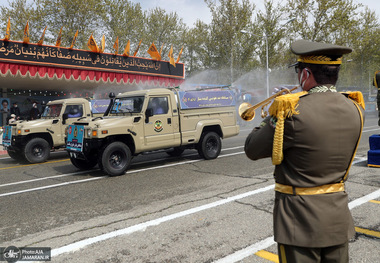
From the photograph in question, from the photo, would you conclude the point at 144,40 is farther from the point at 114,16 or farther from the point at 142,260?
the point at 142,260

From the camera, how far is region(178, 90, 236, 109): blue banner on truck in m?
8.73

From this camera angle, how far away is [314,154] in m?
1.71

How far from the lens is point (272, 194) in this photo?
17.3 ft

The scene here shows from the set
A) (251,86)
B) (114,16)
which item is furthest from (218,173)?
(251,86)

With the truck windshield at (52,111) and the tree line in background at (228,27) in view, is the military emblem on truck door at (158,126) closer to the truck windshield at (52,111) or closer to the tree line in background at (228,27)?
the truck windshield at (52,111)

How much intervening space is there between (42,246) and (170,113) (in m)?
5.23

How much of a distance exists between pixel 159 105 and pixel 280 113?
21.7ft

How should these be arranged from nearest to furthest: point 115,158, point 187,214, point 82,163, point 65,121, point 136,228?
point 136,228 < point 187,214 < point 115,158 < point 82,163 < point 65,121

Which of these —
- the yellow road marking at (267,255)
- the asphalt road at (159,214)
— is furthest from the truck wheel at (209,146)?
the yellow road marking at (267,255)

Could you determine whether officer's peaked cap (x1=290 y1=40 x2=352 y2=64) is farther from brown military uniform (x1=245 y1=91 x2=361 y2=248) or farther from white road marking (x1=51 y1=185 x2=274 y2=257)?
white road marking (x1=51 y1=185 x2=274 y2=257)

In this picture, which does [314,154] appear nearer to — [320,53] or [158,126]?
[320,53]

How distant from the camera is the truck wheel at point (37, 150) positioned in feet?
31.3

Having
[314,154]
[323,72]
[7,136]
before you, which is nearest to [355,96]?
[323,72]

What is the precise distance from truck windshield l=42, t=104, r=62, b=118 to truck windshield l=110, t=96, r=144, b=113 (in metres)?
2.90
